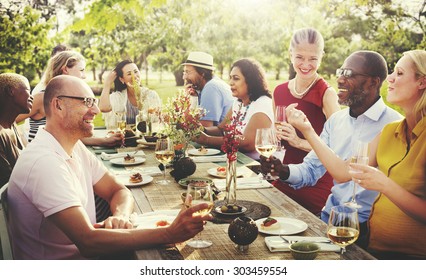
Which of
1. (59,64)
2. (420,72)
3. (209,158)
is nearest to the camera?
(420,72)

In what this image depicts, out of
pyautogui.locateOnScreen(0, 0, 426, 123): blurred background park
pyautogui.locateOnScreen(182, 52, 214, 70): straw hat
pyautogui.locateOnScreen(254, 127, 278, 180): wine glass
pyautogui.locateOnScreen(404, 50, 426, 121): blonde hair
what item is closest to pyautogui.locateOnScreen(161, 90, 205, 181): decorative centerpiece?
pyautogui.locateOnScreen(254, 127, 278, 180): wine glass

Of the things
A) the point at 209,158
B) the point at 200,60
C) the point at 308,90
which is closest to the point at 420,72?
the point at 308,90

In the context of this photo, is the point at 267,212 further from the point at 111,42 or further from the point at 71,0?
the point at 111,42

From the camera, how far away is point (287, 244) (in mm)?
1950

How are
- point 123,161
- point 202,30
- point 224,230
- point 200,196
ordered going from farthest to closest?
point 202,30, point 123,161, point 224,230, point 200,196

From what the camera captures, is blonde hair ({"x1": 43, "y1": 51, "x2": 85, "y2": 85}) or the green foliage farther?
the green foliage

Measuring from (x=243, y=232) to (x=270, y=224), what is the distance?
27 centimetres

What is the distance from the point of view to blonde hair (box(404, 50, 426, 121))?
250 cm

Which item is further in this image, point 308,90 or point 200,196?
point 308,90

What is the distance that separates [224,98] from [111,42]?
36.5ft

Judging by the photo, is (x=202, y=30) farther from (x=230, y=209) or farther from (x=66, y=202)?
(x=66, y=202)

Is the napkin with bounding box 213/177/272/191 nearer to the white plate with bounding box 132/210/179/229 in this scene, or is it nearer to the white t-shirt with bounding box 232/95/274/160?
the white plate with bounding box 132/210/179/229

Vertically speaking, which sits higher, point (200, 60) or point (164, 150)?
point (200, 60)

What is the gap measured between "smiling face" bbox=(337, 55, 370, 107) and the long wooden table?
76 centimetres
